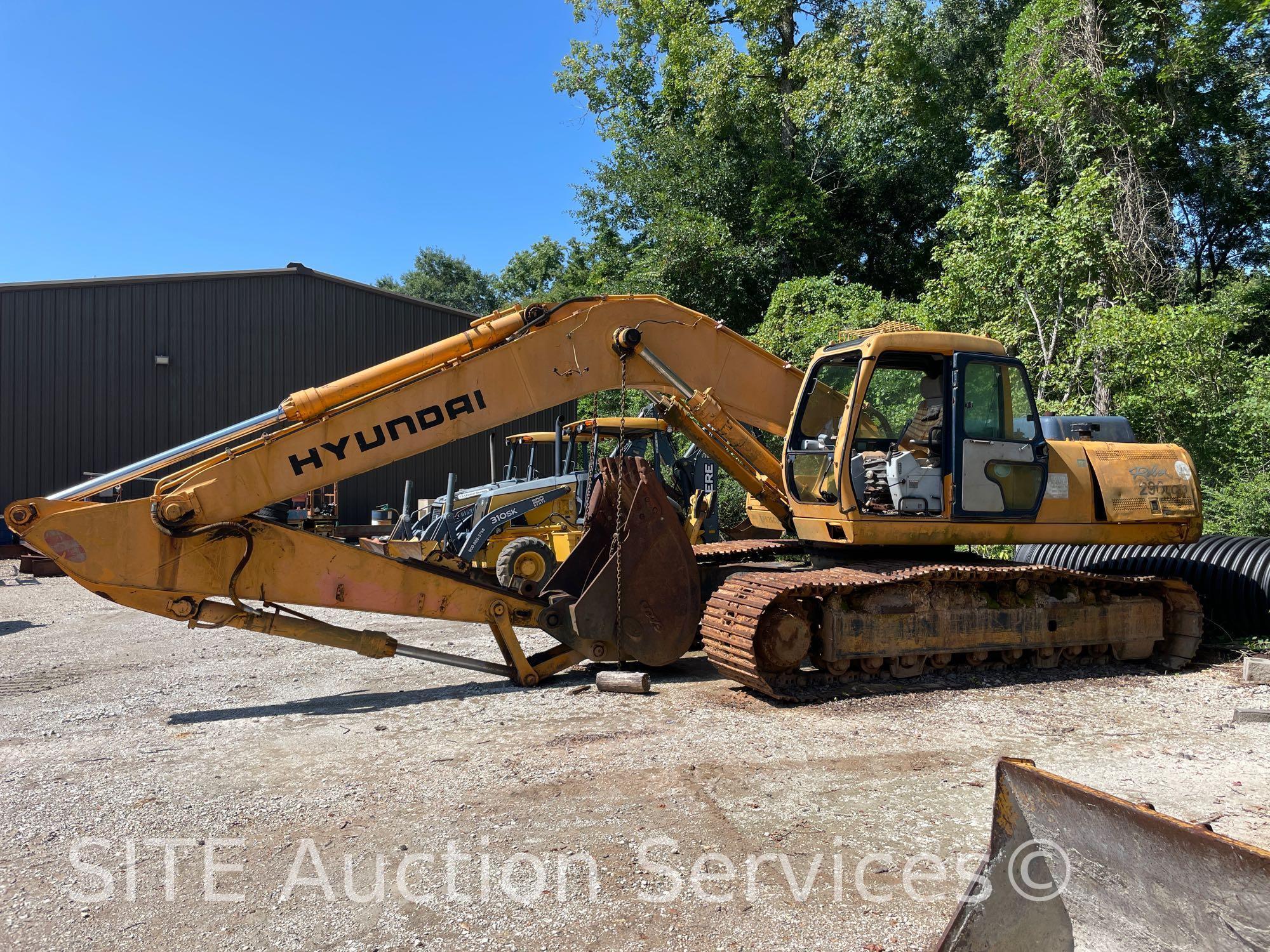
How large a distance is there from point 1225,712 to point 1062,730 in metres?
1.55

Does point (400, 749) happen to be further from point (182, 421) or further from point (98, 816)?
point (182, 421)

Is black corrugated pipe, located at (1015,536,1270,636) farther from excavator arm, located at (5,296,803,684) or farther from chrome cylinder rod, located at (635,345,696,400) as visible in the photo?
excavator arm, located at (5,296,803,684)

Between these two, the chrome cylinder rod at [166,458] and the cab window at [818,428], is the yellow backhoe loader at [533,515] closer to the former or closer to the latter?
the cab window at [818,428]

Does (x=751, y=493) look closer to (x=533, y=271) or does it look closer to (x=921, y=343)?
(x=921, y=343)

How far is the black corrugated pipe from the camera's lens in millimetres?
8469

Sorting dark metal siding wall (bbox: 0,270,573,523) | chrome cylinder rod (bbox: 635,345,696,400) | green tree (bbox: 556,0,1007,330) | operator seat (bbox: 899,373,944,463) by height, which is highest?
green tree (bbox: 556,0,1007,330)

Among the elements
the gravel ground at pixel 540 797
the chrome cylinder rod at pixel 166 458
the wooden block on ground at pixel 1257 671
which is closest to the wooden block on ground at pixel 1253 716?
the gravel ground at pixel 540 797

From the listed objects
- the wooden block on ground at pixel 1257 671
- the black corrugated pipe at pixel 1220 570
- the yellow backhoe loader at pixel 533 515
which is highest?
the yellow backhoe loader at pixel 533 515

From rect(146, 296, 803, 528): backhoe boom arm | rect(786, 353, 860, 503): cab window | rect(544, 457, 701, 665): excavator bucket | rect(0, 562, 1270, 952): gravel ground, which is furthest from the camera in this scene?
rect(786, 353, 860, 503): cab window

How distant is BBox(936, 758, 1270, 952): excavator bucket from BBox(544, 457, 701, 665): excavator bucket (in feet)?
12.7

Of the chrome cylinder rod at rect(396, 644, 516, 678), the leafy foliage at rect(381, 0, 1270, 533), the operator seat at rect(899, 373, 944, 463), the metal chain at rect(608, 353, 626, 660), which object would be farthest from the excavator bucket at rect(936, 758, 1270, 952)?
the leafy foliage at rect(381, 0, 1270, 533)

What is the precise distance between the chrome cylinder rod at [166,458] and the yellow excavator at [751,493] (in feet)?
0.09

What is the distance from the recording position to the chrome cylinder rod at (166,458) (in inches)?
242

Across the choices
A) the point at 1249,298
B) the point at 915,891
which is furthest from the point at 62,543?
the point at 1249,298
